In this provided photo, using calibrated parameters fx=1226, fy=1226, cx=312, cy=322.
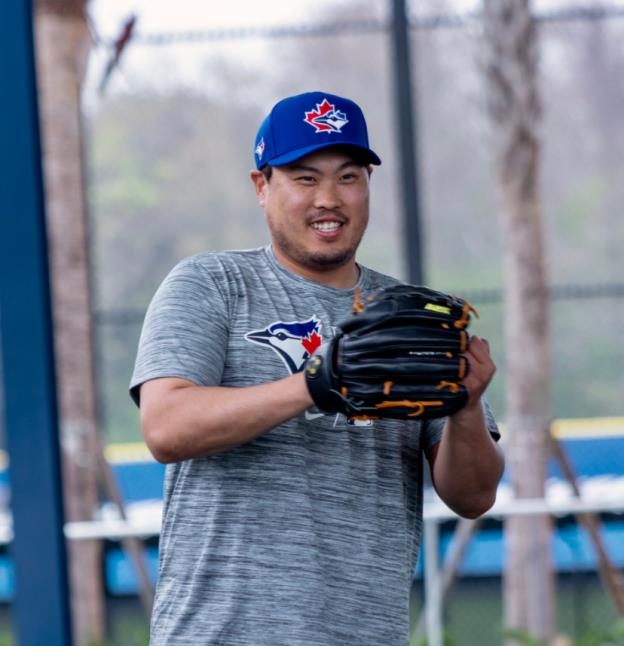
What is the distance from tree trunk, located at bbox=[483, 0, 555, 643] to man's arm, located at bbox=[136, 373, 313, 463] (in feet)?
15.7

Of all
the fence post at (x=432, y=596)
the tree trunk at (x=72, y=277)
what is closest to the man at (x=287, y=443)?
the fence post at (x=432, y=596)

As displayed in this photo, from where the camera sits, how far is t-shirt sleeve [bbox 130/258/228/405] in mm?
2096

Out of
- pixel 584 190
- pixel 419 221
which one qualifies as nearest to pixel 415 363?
pixel 419 221

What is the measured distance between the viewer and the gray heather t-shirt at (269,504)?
2096mm

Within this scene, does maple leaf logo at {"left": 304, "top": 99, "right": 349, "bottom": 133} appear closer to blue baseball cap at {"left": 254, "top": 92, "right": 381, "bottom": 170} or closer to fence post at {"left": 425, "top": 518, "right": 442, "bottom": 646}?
blue baseball cap at {"left": 254, "top": 92, "right": 381, "bottom": 170}

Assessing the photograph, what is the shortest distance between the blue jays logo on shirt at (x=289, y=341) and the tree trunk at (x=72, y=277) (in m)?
4.63

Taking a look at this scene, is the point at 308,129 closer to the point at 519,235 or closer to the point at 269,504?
the point at 269,504

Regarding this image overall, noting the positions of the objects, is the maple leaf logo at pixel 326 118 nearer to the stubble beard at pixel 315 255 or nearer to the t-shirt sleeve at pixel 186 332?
the stubble beard at pixel 315 255

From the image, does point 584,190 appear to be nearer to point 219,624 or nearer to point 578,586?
point 578,586

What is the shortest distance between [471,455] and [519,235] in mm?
4741

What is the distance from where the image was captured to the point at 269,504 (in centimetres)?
212

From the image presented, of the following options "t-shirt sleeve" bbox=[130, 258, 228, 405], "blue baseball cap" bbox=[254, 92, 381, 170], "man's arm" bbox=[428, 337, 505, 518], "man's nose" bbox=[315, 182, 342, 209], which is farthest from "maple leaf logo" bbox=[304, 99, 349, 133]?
"man's arm" bbox=[428, 337, 505, 518]

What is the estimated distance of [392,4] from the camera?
6.94 metres

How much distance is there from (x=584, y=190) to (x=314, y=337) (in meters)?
12.3
